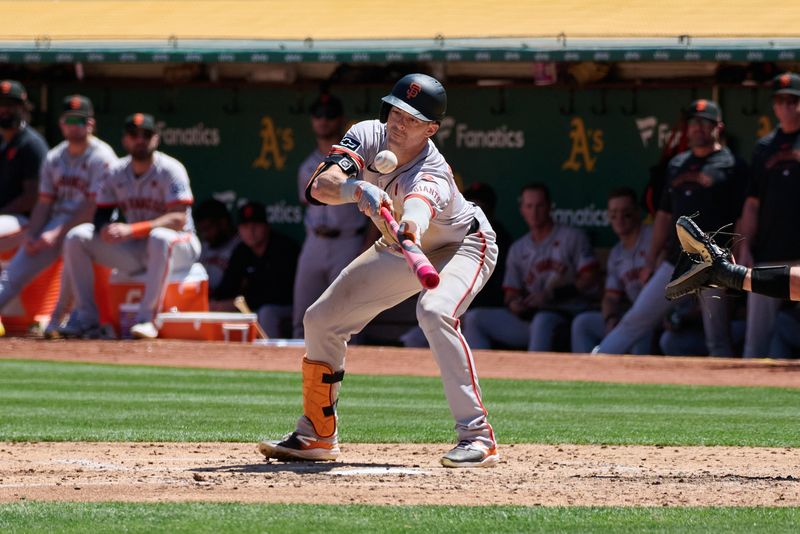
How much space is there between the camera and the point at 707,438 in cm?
692

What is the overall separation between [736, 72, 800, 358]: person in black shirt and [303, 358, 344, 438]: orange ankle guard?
5561 millimetres

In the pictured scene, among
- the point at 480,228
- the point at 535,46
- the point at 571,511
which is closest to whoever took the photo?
the point at 571,511

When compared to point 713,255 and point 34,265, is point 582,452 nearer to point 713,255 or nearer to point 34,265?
point 713,255

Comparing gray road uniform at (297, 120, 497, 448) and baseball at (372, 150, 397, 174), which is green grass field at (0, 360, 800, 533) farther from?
baseball at (372, 150, 397, 174)

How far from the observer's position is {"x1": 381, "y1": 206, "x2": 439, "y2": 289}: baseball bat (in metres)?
5.23

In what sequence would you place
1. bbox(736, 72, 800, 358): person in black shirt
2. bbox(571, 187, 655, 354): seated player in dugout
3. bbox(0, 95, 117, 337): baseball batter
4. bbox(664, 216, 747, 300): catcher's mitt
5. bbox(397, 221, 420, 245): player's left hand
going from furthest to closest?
bbox(0, 95, 117, 337): baseball batter < bbox(571, 187, 655, 354): seated player in dugout < bbox(736, 72, 800, 358): person in black shirt < bbox(664, 216, 747, 300): catcher's mitt < bbox(397, 221, 420, 245): player's left hand

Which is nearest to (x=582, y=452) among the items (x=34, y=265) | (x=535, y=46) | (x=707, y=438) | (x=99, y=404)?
(x=707, y=438)

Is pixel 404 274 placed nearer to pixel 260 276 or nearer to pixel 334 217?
pixel 334 217

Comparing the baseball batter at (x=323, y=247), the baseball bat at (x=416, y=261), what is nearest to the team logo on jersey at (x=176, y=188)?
the baseball batter at (x=323, y=247)

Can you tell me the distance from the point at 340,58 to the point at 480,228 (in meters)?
6.61

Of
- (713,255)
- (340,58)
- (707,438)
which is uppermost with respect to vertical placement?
(340,58)

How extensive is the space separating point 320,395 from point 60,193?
7.66m

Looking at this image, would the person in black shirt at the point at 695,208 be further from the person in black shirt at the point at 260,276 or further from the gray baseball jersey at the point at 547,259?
the person in black shirt at the point at 260,276

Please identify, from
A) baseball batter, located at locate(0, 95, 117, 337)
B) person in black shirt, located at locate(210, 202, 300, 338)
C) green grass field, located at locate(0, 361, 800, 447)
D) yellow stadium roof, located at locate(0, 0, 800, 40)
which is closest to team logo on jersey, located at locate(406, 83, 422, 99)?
green grass field, located at locate(0, 361, 800, 447)
